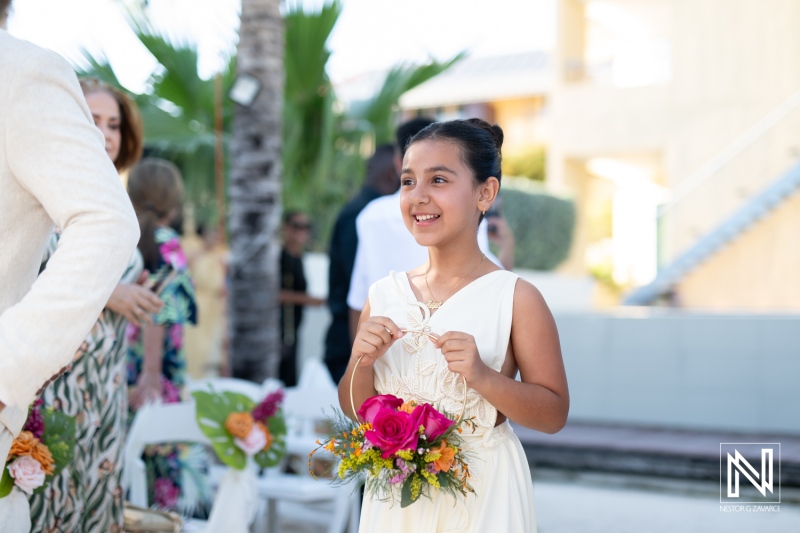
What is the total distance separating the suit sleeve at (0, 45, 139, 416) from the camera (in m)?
1.43

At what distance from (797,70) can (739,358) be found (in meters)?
7.78

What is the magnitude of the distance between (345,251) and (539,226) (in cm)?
1167

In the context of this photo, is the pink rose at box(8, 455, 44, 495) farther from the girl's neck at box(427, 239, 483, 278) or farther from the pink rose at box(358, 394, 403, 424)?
the girl's neck at box(427, 239, 483, 278)

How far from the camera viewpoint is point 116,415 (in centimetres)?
288

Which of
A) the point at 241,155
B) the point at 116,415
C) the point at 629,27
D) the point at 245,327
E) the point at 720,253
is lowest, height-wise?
the point at 116,415

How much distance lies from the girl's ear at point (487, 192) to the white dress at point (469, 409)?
210 mm

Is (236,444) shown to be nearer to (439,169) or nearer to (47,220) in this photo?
(439,169)

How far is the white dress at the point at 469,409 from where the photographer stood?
7.13ft

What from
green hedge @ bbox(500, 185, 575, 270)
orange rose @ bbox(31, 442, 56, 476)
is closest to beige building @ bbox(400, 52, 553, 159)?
green hedge @ bbox(500, 185, 575, 270)

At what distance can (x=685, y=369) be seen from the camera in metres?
7.97

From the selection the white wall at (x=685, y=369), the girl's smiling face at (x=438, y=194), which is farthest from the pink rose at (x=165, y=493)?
the white wall at (x=685, y=369)

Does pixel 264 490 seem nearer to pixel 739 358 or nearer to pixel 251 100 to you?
pixel 251 100

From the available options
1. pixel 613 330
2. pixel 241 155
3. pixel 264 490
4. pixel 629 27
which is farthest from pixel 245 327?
pixel 629 27

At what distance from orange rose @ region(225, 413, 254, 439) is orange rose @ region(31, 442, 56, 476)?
136cm
